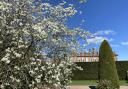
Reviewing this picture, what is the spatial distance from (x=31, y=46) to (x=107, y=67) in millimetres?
14974

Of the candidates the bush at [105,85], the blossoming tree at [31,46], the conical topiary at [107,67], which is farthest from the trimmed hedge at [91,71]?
the blossoming tree at [31,46]

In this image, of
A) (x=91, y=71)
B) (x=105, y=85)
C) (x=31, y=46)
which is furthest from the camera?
(x=91, y=71)

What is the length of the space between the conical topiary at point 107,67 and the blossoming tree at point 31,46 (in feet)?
41.9

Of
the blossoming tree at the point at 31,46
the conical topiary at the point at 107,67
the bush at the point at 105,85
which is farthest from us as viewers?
the conical topiary at the point at 107,67

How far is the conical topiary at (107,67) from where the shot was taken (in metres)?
22.7

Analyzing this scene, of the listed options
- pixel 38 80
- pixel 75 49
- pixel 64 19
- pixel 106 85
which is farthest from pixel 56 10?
pixel 106 85

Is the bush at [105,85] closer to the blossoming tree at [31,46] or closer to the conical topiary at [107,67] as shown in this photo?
the conical topiary at [107,67]

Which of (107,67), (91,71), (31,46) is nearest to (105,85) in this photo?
(107,67)

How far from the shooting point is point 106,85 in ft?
68.7

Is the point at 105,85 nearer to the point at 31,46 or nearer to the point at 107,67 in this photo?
the point at 107,67

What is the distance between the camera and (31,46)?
9.08 metres

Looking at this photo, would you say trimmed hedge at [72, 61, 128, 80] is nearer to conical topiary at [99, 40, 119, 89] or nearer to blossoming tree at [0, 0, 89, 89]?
conical topiary at [99, 40, 119, 89]

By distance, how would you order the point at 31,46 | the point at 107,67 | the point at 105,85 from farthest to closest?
the point at 107,67, the point at 105,85, the point at 31,46

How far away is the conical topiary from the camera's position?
74.5ft
